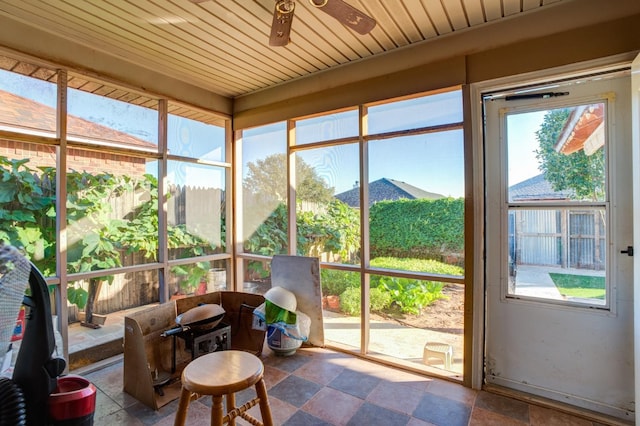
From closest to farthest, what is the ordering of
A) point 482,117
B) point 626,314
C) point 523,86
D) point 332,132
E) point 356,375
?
point 626,314 < point 523,86 < point 482,117 < point 356,375 < point 332,132

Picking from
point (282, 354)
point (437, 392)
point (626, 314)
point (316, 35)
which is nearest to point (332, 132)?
point (316, 35)

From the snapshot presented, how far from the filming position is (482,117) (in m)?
2.43

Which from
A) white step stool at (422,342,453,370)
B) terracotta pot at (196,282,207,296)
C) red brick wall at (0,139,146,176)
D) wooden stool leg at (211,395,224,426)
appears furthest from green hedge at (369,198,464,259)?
red brick wall at (0,139,146,176)

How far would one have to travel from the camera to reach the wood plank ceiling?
6.89 ft

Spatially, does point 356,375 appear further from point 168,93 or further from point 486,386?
point 168,93

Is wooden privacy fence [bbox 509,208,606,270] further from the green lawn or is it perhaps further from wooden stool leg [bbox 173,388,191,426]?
wooden stool leg [bbox 173,388,191,426]

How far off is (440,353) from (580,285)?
1.21 meters

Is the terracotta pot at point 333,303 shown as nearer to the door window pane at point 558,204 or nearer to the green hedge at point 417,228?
the green hedge at point 417,228

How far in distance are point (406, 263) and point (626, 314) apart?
4.75ft

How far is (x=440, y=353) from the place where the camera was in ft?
9.17

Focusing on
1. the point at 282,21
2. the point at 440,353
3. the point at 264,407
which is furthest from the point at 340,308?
the point at 282,21

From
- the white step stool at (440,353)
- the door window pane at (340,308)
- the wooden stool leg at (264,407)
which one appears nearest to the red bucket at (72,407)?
the wooden stool leg at (264,407)

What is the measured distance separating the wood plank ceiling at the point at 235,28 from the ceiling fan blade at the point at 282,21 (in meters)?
0.41

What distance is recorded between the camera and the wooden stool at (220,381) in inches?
54.1
